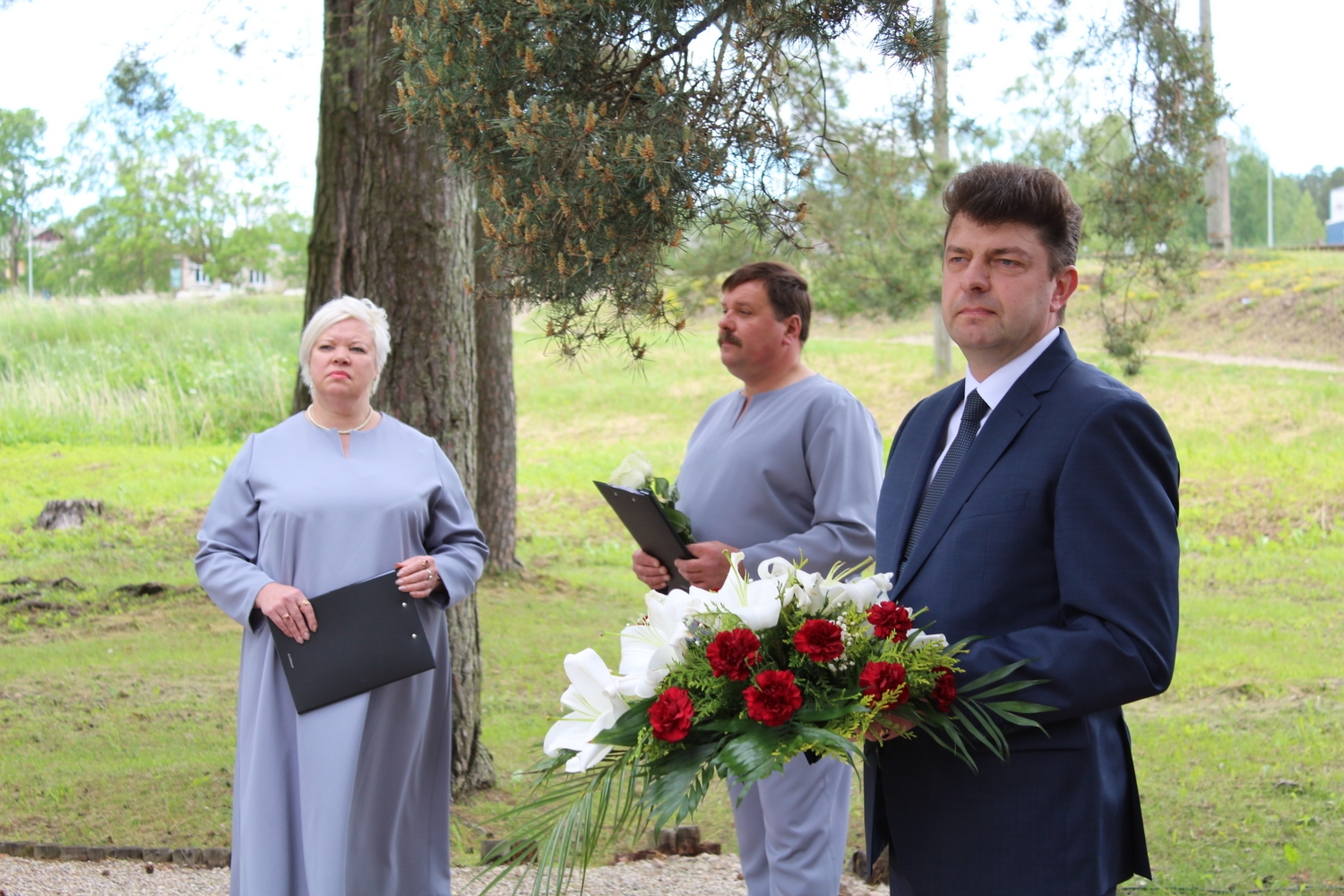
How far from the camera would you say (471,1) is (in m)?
2.96

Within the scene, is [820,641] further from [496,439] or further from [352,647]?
[496,439]

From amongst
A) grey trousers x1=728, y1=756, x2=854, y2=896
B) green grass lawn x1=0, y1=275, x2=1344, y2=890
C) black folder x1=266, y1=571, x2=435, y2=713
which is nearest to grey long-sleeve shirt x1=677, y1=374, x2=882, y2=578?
green grass lawn x1=0, y1=275, x2=1344, y2=890

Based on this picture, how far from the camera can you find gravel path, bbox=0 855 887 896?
4.00m

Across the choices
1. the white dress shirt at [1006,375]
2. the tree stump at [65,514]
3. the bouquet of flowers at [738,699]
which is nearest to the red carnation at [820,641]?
the bouquet of flowers at [738,699]

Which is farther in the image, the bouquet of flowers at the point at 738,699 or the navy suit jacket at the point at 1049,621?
the navy suit jacket at the point at 1049,621

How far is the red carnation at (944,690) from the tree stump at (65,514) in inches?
465

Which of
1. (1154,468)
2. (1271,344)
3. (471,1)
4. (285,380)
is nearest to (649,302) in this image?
(471,1)

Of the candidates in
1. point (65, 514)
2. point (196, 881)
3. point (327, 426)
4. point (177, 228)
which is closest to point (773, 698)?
point (327, 426)

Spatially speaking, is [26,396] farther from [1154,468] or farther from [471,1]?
[1154,468]

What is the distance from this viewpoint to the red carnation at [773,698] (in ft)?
5.75

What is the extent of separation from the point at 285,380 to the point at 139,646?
9.48 m

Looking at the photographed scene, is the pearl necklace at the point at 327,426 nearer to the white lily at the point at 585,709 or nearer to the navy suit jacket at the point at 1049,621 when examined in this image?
the white lily at the point at 585,709

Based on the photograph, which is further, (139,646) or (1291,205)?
(1291,205)

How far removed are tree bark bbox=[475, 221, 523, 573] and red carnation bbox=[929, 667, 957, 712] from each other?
7.76 meters
